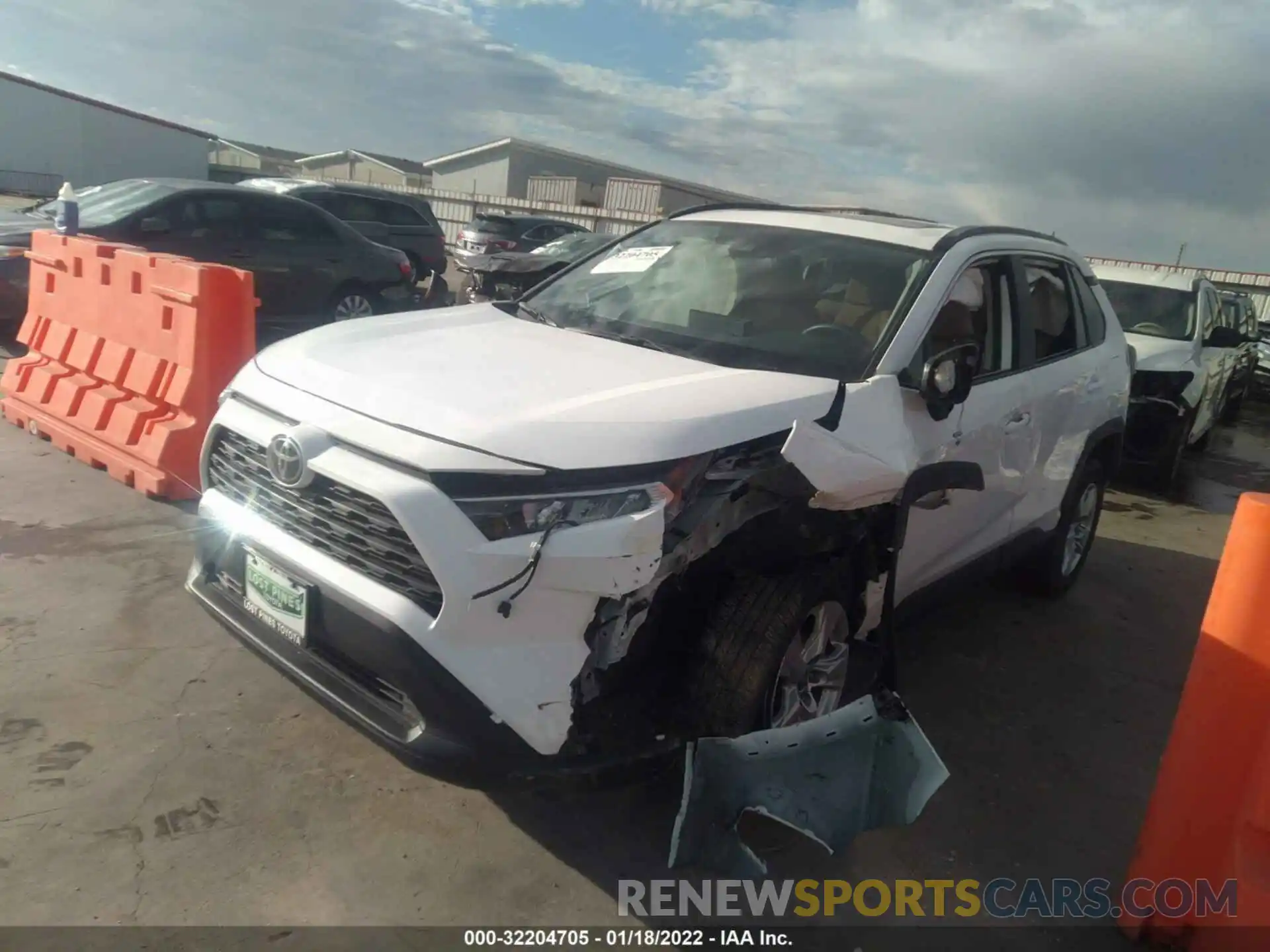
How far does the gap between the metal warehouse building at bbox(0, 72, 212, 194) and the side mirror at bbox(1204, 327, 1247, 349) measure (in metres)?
42.4

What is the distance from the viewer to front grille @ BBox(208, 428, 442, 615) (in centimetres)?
232

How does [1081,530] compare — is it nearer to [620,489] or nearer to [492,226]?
[620,489]

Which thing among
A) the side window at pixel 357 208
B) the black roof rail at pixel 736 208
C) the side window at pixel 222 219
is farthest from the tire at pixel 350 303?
the black roof rail at pixel 736 208

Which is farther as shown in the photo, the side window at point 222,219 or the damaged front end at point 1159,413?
the side window at point 222,219

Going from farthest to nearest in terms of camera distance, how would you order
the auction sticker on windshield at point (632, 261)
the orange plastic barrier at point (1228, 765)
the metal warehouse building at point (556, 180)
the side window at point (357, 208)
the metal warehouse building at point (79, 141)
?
the metal warehouse building at point (79, 141)
the metal warehouse building at point (556, 180)
the side window at point (357, 208)
the auction sticker on windshield at point (632, 261)
the orange plastic barrier at point (1228, 765)

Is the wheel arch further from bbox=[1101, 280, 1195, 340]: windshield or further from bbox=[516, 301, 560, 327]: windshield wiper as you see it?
bbox=[1101, 280, 1195, 340]: windshield

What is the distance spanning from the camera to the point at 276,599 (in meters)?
2.68

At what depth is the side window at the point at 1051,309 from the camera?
14.1ft

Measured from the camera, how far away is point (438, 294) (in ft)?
19.8

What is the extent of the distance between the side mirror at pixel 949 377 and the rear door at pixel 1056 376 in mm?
1097

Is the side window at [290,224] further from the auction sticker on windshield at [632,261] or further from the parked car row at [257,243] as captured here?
the auction sticker on windshield at [632,261]

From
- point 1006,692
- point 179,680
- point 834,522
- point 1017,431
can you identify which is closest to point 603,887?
point 834,522

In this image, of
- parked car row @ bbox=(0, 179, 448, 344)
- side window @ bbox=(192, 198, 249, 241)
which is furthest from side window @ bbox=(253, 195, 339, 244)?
side window @ bbox=(192, 198, 249, 241)

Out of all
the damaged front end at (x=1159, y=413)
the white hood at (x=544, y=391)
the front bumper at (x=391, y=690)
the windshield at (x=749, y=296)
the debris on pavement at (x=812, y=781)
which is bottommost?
the debris on pavement at (x=812, y=781)
